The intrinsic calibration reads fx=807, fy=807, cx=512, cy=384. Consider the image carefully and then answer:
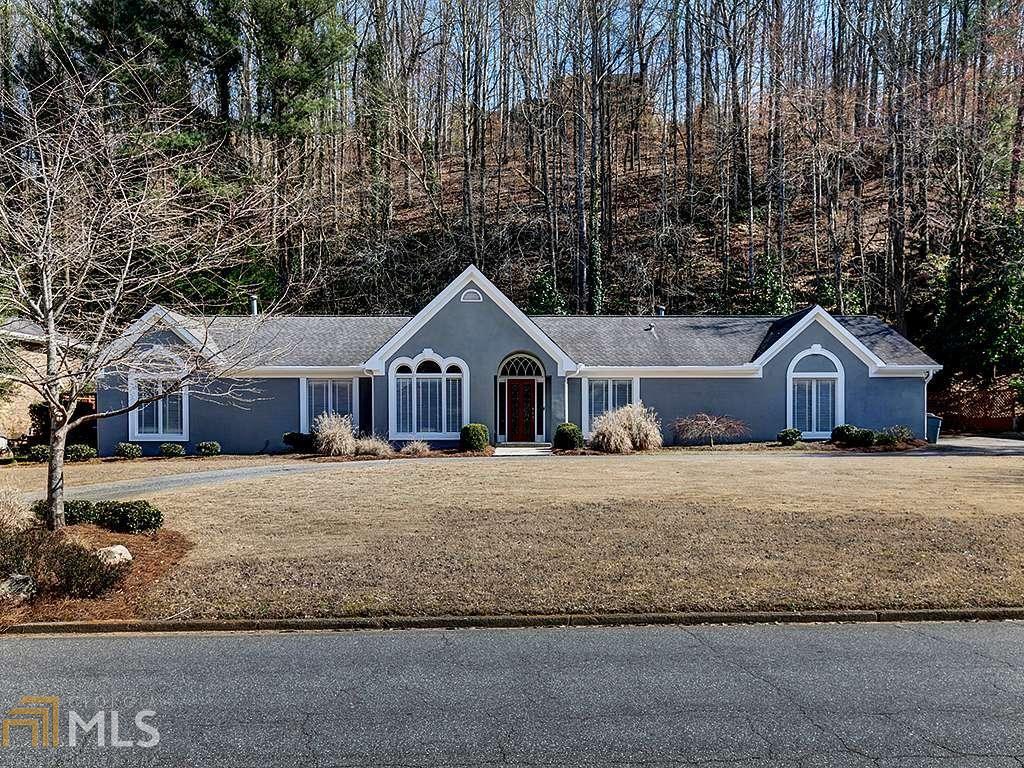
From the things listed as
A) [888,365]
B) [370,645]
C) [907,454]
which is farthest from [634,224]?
[370,645]

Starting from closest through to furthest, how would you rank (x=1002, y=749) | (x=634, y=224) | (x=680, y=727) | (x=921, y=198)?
1. (x=1002, y=749)
2. (x=680, y=727)
3. (x=921, y=198)
4. (x=634, y=224)

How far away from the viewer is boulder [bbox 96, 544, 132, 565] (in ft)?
28.5

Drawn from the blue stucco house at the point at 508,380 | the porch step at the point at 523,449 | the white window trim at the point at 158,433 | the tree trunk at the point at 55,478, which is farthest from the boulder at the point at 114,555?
the white window trim at the point at 158,433

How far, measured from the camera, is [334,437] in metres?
23.5

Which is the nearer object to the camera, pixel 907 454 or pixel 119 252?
pixel 119 252

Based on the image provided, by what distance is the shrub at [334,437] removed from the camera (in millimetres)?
23391

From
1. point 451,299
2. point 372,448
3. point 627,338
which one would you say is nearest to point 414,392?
point 372,448

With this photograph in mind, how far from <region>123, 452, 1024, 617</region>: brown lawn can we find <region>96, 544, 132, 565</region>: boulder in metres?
0.61

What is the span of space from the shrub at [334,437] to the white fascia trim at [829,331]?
13.2 metres

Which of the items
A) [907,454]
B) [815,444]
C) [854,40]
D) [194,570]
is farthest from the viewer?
[854,40]

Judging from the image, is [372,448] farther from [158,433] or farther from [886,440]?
[886,440]

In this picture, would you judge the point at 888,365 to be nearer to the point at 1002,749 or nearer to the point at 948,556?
the point at 948,556

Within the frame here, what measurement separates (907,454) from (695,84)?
31.3 meters

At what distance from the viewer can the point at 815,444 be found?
993 inches
